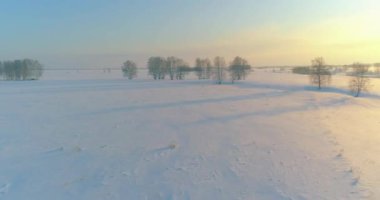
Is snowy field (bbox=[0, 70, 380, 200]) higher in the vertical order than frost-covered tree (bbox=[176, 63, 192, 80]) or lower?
lower

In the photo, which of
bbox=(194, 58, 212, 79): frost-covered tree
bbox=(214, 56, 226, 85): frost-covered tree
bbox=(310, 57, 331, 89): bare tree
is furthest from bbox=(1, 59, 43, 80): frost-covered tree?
bbox=(310, 57, 331, 89): bare tree

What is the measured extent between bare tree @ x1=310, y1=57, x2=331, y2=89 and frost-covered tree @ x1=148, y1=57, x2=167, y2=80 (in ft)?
182

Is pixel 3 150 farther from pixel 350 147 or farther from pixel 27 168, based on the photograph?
pixel 350 147

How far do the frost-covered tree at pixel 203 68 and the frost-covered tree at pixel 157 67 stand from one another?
43.6 feet

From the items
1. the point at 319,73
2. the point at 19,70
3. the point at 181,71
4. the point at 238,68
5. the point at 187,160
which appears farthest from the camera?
the point at 19,70

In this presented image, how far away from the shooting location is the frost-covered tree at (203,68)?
328 ft

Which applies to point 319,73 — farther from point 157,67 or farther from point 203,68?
point 157,67

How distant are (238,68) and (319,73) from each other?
109 ft

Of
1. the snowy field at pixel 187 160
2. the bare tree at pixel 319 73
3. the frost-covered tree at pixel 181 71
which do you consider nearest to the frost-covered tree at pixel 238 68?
the frost-covered tree at pixel 181 71

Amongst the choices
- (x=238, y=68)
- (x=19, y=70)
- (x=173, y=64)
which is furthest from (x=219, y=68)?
(x=19, y=70)

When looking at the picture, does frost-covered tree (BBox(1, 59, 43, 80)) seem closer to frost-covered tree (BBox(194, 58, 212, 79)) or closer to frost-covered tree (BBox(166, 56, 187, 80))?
frost-covered tree (BBox(166, 56, 187, 80))

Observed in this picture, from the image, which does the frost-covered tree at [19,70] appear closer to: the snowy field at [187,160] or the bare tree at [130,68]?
the bare tree at [130,68]

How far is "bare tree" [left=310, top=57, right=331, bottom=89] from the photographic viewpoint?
2219 inches

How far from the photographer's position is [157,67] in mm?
100188
